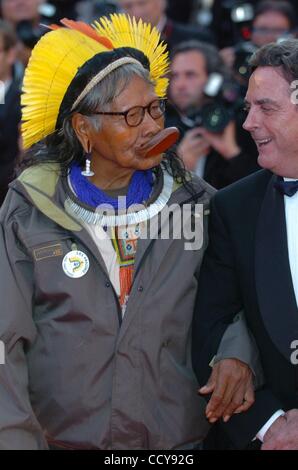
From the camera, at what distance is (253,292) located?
12.1ft

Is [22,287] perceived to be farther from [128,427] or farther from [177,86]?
[177,86]

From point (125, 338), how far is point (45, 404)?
39 centimetres

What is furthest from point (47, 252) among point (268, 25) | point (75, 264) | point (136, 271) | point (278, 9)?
point (278, 9)

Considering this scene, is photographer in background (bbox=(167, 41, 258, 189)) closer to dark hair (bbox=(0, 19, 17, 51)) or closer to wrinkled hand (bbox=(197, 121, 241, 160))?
wrinkled hand (bbox=(197, 121, 241, 160))

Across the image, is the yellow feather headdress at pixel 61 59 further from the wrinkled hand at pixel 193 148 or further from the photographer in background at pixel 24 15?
the photographer in background at pixel 24 15

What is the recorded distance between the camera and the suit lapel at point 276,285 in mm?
3600

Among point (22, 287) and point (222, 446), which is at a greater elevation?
point (22, 287)

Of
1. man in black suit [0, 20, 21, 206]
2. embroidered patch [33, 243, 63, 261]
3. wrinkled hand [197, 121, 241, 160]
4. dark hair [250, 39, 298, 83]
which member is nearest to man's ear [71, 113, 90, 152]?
embroidered patch [33, 243, 63, 261]

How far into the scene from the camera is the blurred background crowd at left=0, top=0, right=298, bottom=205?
5691 mm

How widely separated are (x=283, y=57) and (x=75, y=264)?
104 cm

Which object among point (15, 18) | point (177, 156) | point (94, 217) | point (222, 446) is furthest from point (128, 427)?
point (15, 18)

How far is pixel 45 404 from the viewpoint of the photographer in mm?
3756

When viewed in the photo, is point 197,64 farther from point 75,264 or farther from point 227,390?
point 227,390
